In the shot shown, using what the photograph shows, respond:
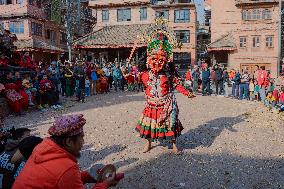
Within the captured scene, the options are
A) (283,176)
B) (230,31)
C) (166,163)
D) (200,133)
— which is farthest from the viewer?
(230,31)

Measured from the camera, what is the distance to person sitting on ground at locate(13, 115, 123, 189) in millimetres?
2480

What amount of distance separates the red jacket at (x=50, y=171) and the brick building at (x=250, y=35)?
107 feet

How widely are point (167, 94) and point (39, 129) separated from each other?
435 cm

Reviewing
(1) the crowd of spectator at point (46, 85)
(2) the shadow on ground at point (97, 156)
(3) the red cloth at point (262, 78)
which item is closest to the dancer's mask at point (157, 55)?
(1) the crowd of spectator at point (46, 85)

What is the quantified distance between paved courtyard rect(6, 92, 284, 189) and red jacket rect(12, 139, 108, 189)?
2.79 m

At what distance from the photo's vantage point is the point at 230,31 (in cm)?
3522

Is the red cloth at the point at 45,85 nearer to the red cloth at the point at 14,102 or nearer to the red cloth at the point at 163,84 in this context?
the red cloth at the point at 14,102

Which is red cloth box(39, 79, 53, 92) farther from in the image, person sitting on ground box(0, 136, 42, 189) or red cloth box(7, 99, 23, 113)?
person sitting on ground box(0, 136, 42, 189)

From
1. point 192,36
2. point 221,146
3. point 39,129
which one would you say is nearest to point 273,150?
point 221,146

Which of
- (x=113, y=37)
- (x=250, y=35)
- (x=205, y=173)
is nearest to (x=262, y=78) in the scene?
(x=205, y=173)

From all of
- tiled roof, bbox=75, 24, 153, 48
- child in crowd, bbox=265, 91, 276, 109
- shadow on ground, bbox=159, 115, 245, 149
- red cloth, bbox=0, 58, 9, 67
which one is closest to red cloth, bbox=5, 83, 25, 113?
red cloth, bbox=0, 58, 9, 67

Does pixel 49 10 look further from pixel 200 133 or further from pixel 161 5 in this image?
pixel 200 133

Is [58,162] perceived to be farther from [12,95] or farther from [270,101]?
[270,101]

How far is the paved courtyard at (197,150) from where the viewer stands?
548 centimetres
